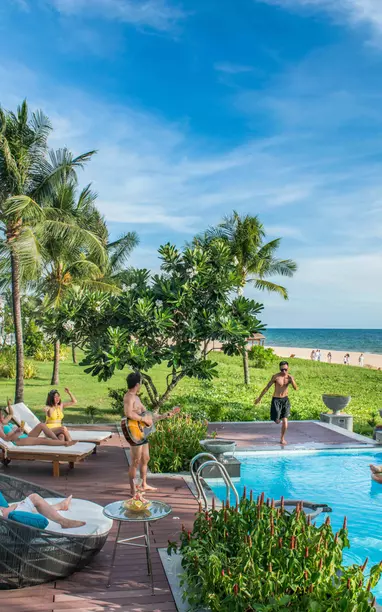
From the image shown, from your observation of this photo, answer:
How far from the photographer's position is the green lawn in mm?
14852

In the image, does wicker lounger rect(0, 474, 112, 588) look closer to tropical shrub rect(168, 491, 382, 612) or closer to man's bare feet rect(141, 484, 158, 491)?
tropical shrub rect(168, 491, 382, 612)

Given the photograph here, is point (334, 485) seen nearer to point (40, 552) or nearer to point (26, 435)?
point (26, 435)

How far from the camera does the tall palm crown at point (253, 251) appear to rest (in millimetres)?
23837

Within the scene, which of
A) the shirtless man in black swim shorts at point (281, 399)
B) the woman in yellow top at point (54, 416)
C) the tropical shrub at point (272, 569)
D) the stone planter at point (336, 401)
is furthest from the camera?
the stone planter at point (336, 401)

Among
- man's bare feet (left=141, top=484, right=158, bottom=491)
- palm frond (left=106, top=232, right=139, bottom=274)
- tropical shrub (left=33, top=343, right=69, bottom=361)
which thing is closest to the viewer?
man's bare feet (left=141, top=484, right=158, bottom=491)

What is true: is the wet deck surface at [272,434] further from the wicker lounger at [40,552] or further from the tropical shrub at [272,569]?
the tropical shrub at [272,569]

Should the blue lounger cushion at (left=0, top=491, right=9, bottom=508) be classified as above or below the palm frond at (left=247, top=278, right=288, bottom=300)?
below

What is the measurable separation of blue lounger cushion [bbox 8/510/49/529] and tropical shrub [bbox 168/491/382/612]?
1.29 metres

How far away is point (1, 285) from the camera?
930 inches

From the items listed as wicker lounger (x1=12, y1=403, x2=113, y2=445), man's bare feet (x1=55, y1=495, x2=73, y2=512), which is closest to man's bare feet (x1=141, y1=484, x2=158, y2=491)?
man's bare feet (x1=55, y1=495, x2=73, y2=512)

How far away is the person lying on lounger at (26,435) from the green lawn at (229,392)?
465 centimetres

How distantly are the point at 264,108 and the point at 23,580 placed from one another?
52.1 feet

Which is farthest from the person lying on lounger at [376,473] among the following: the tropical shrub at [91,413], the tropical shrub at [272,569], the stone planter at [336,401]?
the tropical shrub at [91,413]

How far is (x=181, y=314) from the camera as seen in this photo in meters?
11.8
